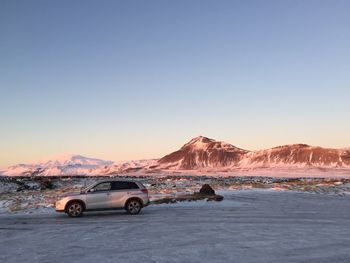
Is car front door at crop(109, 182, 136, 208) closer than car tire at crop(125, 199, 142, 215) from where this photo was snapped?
Yes

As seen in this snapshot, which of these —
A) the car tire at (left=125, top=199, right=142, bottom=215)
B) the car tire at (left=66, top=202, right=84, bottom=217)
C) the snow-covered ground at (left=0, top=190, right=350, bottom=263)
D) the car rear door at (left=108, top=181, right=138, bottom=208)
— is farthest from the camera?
the car tire at (left=125, top=199, right=142, bottom=215)

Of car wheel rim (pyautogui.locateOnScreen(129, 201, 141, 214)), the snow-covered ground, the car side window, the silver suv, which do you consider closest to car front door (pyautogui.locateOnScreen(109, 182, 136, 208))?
the silver suv

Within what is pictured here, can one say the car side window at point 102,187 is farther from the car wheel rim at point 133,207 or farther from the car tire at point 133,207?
the car wheel rim at point 133,207

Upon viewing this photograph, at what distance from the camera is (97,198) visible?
21.4 metres

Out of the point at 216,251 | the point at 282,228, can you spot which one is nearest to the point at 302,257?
the point at 216,251

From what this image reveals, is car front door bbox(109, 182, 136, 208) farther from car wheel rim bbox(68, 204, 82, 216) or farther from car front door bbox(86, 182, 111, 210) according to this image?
car wheel rim bbox(68, 204, 82, 216)

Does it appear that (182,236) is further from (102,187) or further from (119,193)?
(102,187)

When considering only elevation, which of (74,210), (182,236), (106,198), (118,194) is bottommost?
(182,236)

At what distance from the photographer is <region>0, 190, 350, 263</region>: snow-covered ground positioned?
1124 centimetres

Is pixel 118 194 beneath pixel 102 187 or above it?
beneath

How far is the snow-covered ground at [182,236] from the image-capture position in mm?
11237

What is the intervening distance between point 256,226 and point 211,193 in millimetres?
15163

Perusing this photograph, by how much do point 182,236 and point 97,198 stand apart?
8.16m

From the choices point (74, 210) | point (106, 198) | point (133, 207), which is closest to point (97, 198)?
point (106, 198)
